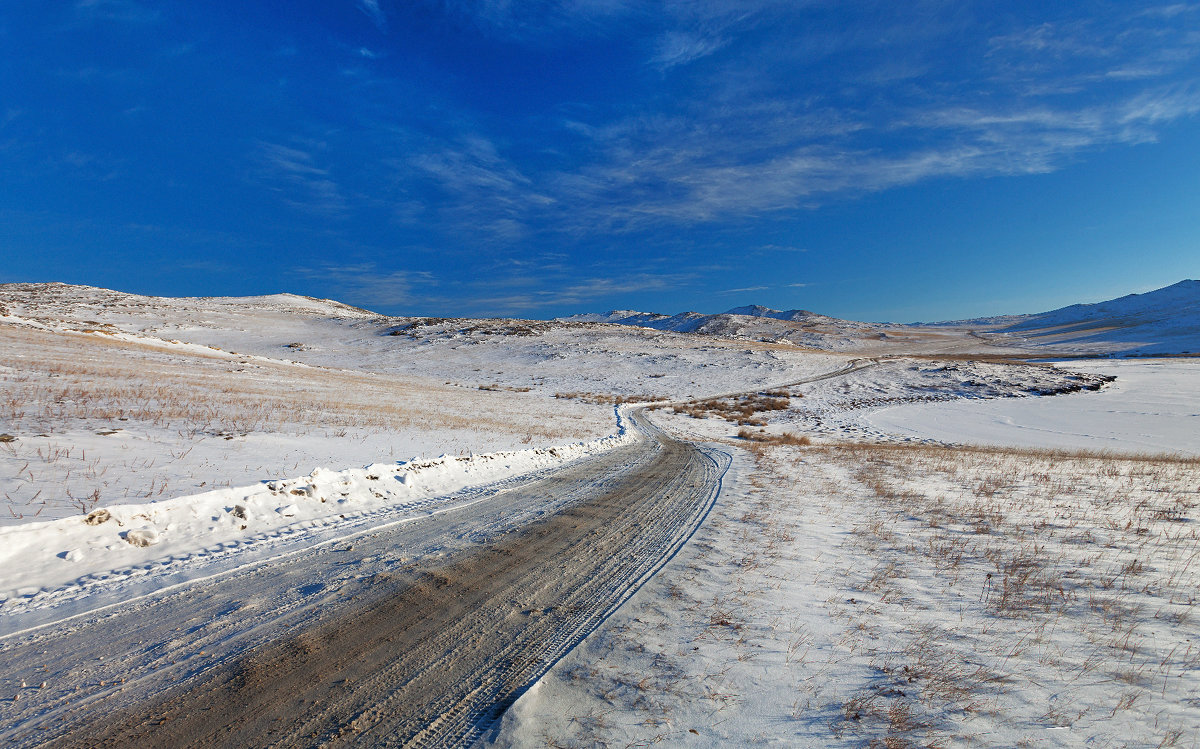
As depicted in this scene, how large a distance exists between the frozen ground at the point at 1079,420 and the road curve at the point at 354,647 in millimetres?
25786

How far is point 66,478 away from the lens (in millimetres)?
8070

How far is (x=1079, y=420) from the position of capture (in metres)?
30.8

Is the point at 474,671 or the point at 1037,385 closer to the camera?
the point at 474,671

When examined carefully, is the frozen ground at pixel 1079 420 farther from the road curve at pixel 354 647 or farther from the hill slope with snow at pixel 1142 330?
the hill slope with snow at pixel 1142 330

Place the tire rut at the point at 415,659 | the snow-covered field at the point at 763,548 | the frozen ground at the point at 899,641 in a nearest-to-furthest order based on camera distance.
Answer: the tire rut at the point at 415,659, the frozen ground at the point at 899,641, the snow-covered field at the point at 763,548

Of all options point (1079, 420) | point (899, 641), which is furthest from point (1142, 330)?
point (899, 641)

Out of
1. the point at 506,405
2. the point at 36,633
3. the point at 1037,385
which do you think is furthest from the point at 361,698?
the point at 1037,385

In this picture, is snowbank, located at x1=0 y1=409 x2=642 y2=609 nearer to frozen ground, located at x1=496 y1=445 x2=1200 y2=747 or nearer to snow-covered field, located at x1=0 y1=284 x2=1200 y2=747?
snow-covered field, located at x1=0 y1=284 x2=1200 y2=747

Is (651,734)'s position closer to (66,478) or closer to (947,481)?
(66,478)

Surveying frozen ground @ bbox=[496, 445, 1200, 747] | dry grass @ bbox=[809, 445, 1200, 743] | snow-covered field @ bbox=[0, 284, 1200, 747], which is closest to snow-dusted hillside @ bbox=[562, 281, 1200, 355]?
snow-covered field @ bbox=[0, 284, 1200, 747]

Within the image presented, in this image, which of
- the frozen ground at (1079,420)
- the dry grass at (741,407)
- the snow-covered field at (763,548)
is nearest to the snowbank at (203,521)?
the snow-covered field at (763,548)

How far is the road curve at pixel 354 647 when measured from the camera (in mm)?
3320

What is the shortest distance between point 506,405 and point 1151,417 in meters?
38.5

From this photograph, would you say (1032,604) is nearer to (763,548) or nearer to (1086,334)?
(763,548)
